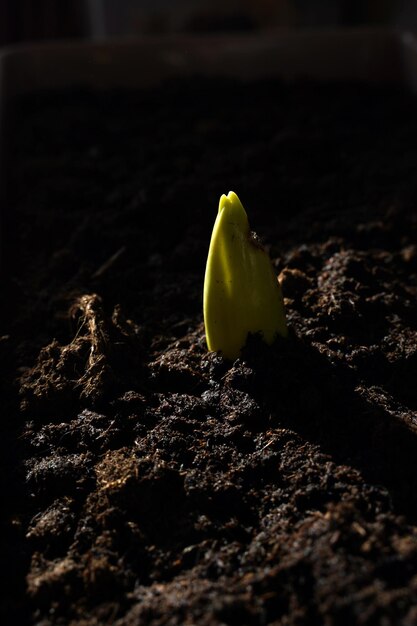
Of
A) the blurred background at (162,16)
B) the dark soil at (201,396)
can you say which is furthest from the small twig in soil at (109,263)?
the blurred background at (162,16)

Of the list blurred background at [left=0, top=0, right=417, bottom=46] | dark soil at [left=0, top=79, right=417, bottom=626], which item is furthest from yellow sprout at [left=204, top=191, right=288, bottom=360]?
blurred background at [left=0, top=0, right=417, bottom=46]

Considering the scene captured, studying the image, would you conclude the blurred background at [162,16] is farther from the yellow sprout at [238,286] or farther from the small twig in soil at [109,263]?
the yellow sprout at [238,286]

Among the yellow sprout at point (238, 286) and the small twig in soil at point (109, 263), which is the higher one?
the yellow sprout at point (238, 286)

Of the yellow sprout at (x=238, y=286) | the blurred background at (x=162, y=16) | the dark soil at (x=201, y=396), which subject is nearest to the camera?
the dark soil at (x=201, y=396)

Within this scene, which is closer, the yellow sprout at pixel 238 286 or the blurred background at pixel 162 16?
the yellow sprout at pixel 238 286

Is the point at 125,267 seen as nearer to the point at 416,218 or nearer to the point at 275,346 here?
the point at 275,346

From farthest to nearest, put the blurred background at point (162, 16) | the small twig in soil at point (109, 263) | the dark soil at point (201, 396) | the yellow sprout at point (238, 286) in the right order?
the blurred background at point (162, 16) → the small twig in soil at point (109, 263) → the yellow sprout at point (238, 286) → the dark soil at point (201, 396)

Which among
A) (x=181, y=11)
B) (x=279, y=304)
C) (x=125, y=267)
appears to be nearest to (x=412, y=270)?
(x=279, y=304)
